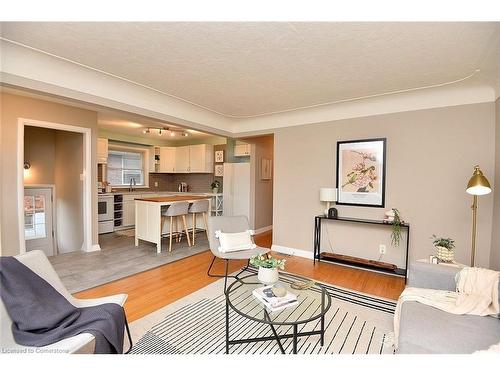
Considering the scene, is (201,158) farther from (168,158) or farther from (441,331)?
(441,331)

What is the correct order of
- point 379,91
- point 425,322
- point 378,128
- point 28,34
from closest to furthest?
point 425,322, point 28,34, point 379,91, point 378,128

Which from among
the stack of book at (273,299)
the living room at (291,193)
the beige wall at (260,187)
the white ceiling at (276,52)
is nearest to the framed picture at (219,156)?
the beige wall at (260,187)

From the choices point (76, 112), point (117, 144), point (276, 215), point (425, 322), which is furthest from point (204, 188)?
point (425, 322)

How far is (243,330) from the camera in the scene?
1.95 meters

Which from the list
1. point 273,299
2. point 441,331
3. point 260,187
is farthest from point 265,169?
point 441,331

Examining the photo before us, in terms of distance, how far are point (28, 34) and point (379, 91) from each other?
11.5 ft

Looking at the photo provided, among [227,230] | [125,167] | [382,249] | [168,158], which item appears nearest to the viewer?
[227,230]

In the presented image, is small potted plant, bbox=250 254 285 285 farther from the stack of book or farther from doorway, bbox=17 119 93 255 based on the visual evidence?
doorway, bbox=17 119 93 255

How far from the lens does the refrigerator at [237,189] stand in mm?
5434

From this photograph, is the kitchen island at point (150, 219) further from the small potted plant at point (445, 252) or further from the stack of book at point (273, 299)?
the small potted plant at point (445, 252)

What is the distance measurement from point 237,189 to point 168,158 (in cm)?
258

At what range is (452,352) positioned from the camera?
1.22m

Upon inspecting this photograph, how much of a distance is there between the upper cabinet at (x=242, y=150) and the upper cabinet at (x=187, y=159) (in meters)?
1.02

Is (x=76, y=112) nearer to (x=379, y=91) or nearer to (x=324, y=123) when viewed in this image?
(x=324, y=123)
